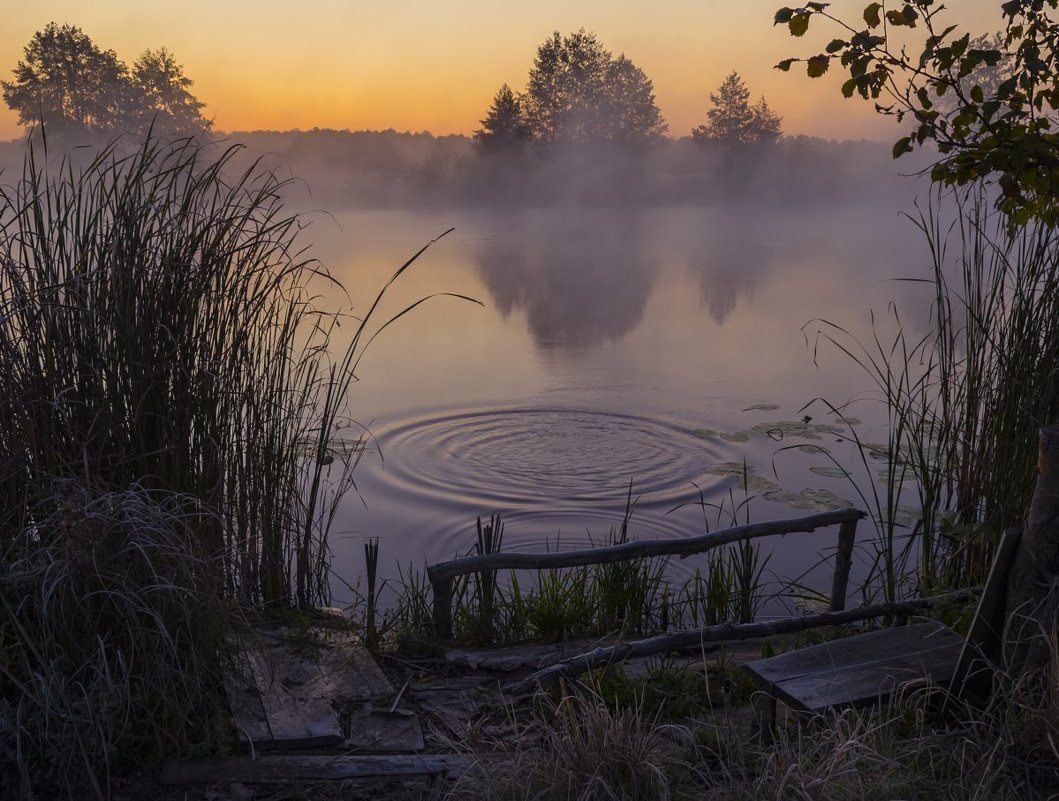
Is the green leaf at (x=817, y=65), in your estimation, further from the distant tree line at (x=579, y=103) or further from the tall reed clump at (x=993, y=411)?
the distant tree line at (x=579, y=103)

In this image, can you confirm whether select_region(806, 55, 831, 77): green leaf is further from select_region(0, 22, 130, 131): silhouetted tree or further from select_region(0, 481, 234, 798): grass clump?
select_region(0, 22, 130, 131): silhouetted tree

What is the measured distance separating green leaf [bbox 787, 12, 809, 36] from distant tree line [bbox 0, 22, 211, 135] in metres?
22.1

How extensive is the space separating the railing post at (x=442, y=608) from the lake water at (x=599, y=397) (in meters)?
1.08

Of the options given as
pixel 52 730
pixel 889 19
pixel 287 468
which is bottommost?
pixel 52 730

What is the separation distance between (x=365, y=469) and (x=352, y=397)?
2.11m

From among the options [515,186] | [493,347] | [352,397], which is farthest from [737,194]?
[352,397]

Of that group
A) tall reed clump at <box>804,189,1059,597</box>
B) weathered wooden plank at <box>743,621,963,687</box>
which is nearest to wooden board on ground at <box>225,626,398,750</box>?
weathered wooden plank at <box>743,621,963,687</box>

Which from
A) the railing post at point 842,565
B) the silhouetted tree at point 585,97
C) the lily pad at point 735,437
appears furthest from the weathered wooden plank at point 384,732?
the silhouetted tree at point 585,97

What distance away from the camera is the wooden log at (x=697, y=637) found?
2.53 meters

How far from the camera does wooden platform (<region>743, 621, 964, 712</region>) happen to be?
7.29ft

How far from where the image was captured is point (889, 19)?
9.00 feet

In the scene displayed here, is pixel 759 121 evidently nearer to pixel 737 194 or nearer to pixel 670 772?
pixel 737 194

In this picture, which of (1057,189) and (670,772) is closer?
(670,772)

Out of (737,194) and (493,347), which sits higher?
(737,194)
